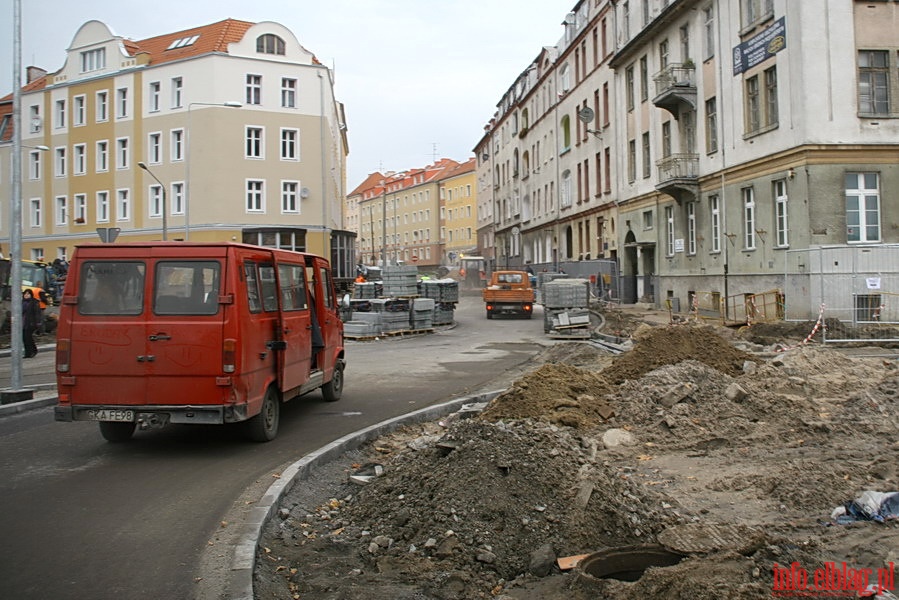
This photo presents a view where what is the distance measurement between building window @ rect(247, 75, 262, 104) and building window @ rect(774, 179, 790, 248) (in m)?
31.6

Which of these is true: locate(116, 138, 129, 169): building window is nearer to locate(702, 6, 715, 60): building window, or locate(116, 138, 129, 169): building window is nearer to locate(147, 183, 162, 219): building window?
locate(147, 183, 162, 219): building window

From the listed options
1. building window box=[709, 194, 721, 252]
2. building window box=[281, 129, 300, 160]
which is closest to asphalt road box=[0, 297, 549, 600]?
building window box=[709, 194, 721, 252]

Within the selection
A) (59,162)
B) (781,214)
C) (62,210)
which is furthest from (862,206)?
(59,162)

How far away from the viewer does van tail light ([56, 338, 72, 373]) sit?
26.9ft

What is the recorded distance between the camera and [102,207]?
50.2m

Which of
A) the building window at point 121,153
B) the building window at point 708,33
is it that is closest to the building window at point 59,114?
the building window at point 121,153

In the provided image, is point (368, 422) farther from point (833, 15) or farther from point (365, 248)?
point (365, 248)

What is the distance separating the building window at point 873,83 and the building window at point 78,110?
45.7 metres

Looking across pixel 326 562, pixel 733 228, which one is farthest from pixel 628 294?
pixel 326 562

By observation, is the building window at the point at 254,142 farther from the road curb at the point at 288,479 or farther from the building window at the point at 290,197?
the road curb at the point at 288,479

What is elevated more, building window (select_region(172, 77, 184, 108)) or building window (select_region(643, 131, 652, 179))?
building window (select_region(172, 77, 184, 108))

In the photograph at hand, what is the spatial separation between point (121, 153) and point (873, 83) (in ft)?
140

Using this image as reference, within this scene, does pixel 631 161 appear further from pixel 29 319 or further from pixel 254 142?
pixel 29 319

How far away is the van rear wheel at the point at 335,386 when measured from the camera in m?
12.3
